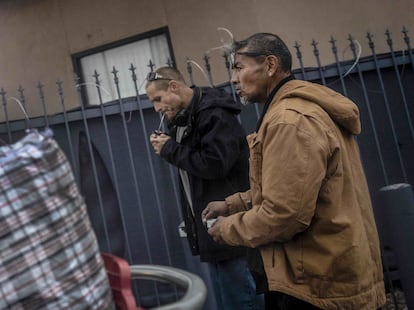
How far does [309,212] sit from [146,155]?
2991 mm

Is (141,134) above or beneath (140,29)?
beneath

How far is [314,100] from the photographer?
6.77 feet

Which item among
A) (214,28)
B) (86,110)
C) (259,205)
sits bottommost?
(259,205)

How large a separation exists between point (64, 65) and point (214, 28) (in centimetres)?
222

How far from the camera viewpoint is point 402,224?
2.78 meters

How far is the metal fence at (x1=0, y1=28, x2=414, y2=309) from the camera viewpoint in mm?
4488

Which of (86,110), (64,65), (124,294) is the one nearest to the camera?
(124,294)

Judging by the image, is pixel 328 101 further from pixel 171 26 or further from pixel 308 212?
pixel 171 26

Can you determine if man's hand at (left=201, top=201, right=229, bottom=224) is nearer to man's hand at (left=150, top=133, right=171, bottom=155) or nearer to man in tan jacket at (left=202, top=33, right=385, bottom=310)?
man in tan jacket at (left=202, top=33, right=385, bottom=310)

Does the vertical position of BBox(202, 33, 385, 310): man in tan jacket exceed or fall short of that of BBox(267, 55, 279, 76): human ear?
it falls short

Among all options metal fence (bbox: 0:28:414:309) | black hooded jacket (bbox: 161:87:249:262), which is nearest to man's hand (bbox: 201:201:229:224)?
black hooded jacket (bbox: 161:87:249:262)

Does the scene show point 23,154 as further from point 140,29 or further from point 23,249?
point 140,29

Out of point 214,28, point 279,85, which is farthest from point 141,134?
point 279,85

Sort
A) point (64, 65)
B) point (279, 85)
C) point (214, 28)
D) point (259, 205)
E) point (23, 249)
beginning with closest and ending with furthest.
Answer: point (23, 249) → point (259, 205) → point (279, 85) → point (214, 28) → point (64, 65)
